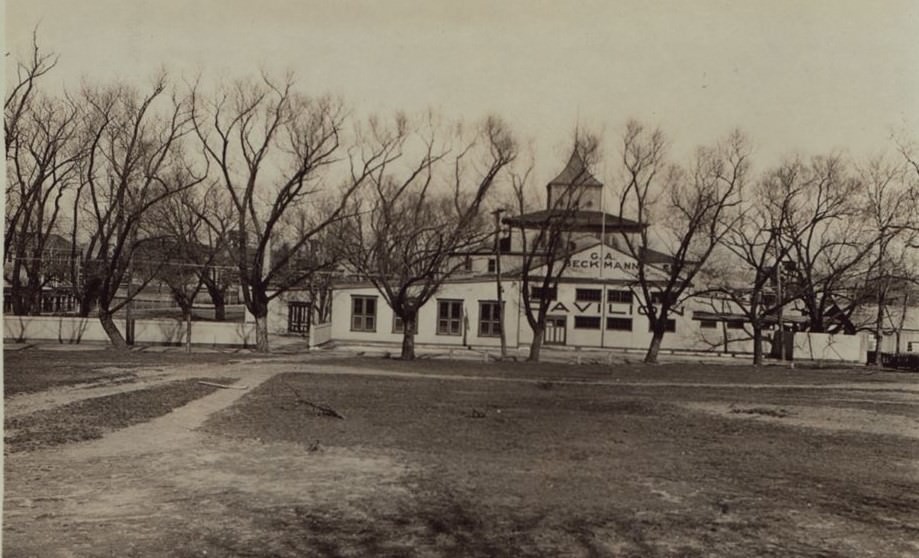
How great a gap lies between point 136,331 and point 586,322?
23745 mm

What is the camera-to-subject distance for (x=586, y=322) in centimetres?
4362

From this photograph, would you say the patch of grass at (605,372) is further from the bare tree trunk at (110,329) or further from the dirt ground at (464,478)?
the bare tree trunk at (110,329)

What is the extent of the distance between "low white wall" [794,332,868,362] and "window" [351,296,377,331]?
23.7 metres

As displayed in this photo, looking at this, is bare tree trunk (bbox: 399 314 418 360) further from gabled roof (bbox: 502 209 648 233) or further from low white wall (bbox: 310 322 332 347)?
low white wall (bbox: 310 322 332 347)

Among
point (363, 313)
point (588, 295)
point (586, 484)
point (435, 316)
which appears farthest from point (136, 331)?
point (586, 484)

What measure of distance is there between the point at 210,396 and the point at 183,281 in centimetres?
3122

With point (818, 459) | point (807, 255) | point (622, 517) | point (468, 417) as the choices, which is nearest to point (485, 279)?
point (807, 255)

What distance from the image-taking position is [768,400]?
18.6m

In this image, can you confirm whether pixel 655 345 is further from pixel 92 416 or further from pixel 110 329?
pixel 92 416

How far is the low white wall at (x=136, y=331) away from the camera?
34969mm

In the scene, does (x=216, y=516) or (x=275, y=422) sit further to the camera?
(x=275, y=422)

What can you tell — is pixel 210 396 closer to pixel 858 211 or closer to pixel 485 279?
pixel 485 279

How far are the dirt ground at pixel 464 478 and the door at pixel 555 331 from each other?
25.4 m

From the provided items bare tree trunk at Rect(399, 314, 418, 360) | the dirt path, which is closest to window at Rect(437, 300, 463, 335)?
bare tree trunk at Rect(399, 314, 418, 360)
